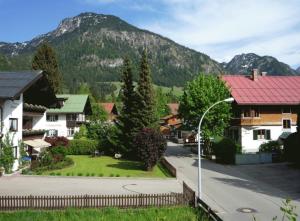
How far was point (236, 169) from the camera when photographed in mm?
48156

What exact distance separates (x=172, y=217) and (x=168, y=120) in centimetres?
9773

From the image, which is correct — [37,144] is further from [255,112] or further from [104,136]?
[255,112]

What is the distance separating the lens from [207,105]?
5534cm

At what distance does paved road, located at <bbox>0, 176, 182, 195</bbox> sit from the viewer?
3253 cm

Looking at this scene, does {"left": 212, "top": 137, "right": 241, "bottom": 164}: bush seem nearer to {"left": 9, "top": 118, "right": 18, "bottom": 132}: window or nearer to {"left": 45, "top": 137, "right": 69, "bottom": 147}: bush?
{"left": 45, "top": 137, "right": 69, "bottom": 147}: bush

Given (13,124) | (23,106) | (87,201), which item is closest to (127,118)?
(23,106)

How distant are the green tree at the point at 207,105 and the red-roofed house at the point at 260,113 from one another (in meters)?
4.62

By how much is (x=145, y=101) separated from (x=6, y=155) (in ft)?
71.8

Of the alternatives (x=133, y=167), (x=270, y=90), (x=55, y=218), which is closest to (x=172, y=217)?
(x=55, y=218)

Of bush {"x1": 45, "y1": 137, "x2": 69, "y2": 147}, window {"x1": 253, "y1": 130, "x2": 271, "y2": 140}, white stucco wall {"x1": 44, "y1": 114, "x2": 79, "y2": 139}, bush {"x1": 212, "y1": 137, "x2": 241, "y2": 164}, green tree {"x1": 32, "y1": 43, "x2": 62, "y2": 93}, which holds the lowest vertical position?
bush {"x1": 212, "y1": 137, "x2": 241, "y2": 164}

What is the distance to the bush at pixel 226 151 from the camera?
52.7 metres

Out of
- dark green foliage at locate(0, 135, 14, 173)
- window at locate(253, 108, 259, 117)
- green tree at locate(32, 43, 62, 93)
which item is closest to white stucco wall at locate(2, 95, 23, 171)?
dark green foliage at locate(0, 135, 14, 173)

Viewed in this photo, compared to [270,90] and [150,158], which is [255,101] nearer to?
[270,90]

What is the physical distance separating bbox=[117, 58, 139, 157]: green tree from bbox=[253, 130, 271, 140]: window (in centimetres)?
1865
